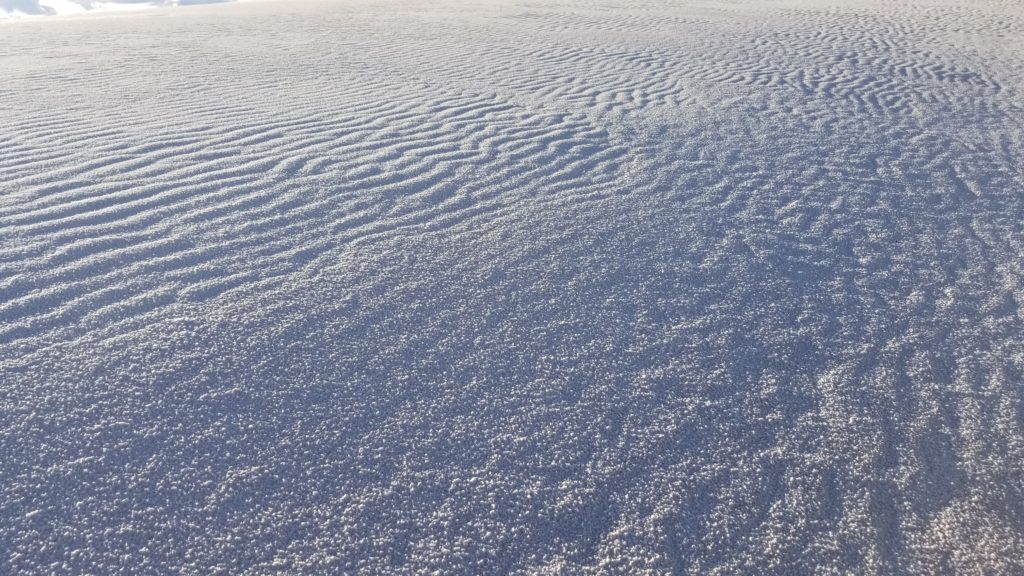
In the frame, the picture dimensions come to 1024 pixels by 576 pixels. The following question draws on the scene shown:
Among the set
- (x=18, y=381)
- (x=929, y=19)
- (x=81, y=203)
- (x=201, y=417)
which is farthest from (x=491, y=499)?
(x=929, y=19)

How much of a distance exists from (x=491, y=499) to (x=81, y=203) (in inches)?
132

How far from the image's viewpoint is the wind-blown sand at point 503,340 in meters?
2.02

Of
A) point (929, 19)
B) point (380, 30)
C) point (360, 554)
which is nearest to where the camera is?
point (360, 554)

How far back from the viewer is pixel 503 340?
2.91 metres

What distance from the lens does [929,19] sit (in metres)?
13.2

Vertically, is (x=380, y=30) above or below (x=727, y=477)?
above

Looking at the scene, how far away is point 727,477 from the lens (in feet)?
7.29

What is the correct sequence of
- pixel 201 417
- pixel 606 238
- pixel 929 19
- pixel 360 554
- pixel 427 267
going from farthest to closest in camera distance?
1. pixel 929 19
2. pixel 606 238
3. pixel 427 267
4. pixel 201 417
5. pixel 360 554

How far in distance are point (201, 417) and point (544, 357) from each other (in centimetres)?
134

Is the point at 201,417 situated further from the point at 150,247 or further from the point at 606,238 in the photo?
the point at 606,238

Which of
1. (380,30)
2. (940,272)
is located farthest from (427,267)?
(380,30)

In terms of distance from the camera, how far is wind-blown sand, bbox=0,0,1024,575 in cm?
202

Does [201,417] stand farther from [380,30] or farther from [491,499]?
[380,30]

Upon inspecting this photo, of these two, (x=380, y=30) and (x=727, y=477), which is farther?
(x=380, y=30)
